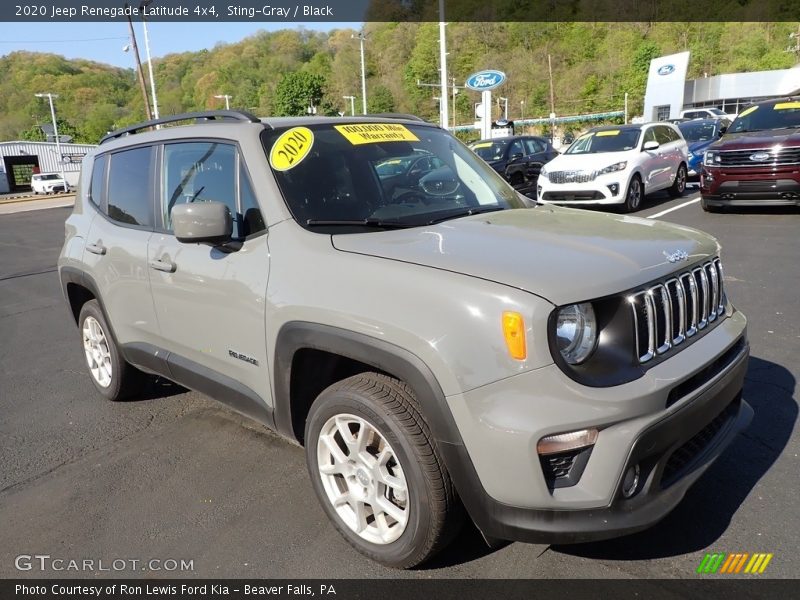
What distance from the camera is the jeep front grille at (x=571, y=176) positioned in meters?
11.2

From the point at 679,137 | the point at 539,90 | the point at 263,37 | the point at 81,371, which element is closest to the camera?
the point at 81,371

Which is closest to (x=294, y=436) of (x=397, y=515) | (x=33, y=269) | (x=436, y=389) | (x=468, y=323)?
(x=397, y=515)

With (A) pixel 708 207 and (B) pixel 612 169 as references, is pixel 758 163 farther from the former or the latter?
(B) pixel 612 169

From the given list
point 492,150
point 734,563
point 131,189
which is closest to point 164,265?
point 131,189

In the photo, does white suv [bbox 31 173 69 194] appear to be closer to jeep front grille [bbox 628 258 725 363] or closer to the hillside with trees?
the hillside with trees

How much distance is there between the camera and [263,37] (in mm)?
106000

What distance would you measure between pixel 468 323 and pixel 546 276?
331mm

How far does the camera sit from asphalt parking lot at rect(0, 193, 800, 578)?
252 centimetres

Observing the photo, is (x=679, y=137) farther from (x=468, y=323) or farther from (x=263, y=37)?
(x=263, y=37)

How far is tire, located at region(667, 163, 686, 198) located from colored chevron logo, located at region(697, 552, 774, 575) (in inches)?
481

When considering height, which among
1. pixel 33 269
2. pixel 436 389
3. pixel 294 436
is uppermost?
pixel 436 389

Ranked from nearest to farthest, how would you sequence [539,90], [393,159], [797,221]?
1. [393,159]
2. [797,221]
3. [539,90]

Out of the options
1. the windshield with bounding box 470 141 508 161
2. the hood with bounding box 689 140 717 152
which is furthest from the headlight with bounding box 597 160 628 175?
the hood with bounding box 689 140 717 152

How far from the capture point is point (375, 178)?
10.5 ft
